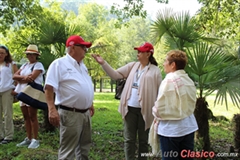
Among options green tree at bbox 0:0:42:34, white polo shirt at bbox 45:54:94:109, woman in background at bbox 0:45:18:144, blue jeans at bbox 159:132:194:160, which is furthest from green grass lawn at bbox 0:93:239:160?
green tree at bbox 0:0:42:34

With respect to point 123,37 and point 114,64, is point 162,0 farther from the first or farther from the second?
point 123,37

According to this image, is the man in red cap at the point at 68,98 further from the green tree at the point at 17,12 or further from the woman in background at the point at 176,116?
the green tree at the point at 17,12

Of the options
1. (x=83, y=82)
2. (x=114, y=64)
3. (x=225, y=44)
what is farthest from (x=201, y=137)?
(x=114, y=64)

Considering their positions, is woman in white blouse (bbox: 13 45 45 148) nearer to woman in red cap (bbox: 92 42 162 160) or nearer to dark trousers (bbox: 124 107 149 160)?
woman in red cap (bbox: 92 42 162 160)

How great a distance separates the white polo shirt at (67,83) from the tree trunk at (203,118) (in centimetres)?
218

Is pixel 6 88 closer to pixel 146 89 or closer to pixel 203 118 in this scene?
pixel 146 89

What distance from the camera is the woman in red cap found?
3236 mm

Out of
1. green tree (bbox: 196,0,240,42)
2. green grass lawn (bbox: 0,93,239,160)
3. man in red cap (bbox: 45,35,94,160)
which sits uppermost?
green tree (bbox: 196,0,240,42)

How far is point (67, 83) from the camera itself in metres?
2.73

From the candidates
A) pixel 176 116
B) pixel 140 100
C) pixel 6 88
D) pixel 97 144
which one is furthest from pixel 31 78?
pixel 176 116

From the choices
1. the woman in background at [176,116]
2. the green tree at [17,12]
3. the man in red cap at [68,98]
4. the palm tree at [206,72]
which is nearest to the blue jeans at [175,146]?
the woman in background at [176,116]

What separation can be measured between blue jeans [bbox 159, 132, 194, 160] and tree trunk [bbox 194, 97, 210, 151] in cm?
175

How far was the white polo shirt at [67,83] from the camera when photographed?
2668 millimetres

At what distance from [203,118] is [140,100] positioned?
1503 millimetres
